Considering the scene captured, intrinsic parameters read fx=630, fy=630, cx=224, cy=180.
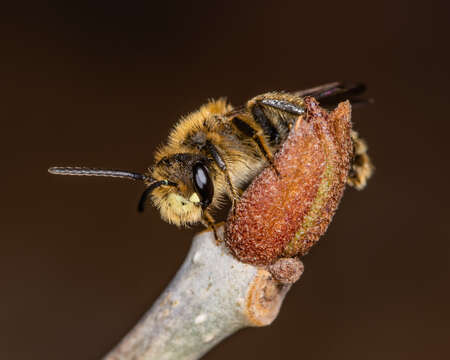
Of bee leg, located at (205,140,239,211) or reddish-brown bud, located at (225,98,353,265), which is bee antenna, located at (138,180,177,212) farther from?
reddish-brown bud, located at (225,98,353,265)

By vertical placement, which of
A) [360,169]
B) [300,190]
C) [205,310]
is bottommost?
[360,169]

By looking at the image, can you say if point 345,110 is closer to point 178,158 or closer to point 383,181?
point 178,158

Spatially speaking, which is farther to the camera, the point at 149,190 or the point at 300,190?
the point at 149,190

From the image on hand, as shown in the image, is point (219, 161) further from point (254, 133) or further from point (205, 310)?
point (205, 310)

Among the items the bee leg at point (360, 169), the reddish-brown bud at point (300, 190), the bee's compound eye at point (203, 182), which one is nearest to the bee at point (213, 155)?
the bee's compound eye at point (203, 182)

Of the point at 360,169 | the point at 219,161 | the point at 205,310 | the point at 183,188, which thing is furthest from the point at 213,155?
the point at 360,169

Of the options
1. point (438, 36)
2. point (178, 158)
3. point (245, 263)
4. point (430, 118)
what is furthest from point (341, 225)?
point (245, 263)

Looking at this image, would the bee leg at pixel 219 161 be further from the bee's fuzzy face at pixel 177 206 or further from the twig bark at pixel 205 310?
the twig bark at pixel 205 310

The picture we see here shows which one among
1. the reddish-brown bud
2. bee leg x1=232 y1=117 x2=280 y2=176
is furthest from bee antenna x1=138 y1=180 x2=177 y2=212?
the reddish-brown bud
